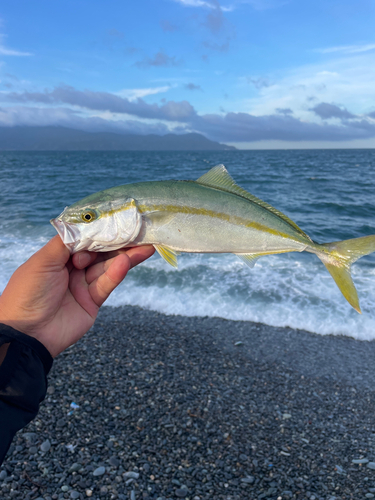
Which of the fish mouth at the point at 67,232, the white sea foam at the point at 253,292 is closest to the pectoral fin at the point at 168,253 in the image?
the fish mouth at the point at 67,232

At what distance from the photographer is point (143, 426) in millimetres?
4316

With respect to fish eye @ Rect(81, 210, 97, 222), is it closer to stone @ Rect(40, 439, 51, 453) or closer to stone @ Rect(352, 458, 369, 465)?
stone @ Rect(40, 439, 51, 453)

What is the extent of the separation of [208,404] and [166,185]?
352cm

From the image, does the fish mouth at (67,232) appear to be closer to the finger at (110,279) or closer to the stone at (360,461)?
the finger at (110,279)

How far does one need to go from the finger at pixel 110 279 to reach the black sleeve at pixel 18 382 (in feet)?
2.25

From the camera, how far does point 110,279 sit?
9.07 ft

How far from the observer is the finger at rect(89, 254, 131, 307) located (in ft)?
8.73

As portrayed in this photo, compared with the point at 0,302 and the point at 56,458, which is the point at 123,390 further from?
the point at 0,302

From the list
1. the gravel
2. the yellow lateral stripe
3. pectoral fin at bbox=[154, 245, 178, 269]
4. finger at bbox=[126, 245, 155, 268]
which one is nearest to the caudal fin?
the yellow lateral stripe

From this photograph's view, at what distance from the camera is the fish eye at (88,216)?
2443mm

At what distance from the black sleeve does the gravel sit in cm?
186

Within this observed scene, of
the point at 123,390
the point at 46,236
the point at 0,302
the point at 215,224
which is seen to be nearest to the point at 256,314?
the point at 123,390

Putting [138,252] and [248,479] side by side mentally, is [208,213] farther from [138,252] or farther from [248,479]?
[248,479]

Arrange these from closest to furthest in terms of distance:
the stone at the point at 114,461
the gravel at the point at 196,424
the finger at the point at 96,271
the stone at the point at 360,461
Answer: the finger at the point at 96,271, the gravel at the point at 196,424, the stone at the point at 114,461, the stone at the point at 360,461
